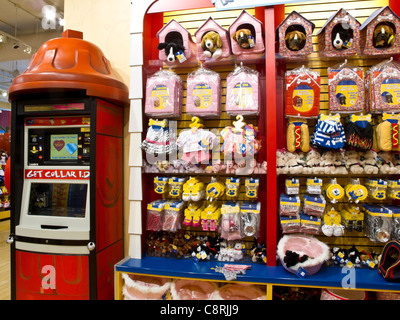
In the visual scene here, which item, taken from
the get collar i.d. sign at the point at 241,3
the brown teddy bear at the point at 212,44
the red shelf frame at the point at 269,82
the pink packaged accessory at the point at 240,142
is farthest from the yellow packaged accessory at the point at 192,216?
the get collar i.d. sign at the point at 241,3

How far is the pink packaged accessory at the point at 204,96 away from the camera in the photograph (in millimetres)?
2201

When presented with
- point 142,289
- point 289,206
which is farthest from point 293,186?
point 142,289

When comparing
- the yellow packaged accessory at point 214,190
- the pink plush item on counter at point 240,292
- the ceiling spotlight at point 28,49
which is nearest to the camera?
the pink plush item on counter at point 240,292

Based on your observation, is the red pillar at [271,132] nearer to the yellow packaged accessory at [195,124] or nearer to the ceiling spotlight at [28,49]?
the yellow packaged accessory at [195,124]

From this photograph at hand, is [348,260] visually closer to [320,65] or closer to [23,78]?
[320,65]

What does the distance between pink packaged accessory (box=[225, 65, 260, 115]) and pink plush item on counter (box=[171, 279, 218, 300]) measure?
140cm

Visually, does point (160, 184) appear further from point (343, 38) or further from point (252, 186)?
point (343, 38)

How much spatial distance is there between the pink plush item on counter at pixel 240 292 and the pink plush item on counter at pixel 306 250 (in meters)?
0.28

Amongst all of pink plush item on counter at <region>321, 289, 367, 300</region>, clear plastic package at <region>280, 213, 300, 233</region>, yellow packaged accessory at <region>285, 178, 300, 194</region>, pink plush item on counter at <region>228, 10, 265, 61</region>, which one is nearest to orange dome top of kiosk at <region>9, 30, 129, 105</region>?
pink plush item on counter at <region>228, 10, 265, 61</region>

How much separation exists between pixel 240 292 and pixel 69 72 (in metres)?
2.17

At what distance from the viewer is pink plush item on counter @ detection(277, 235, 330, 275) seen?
1.94 meters

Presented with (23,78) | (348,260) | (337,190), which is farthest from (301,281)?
(23,78)

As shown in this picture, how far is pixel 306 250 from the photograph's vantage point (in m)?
2.10

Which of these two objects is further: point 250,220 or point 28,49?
point 28,49
